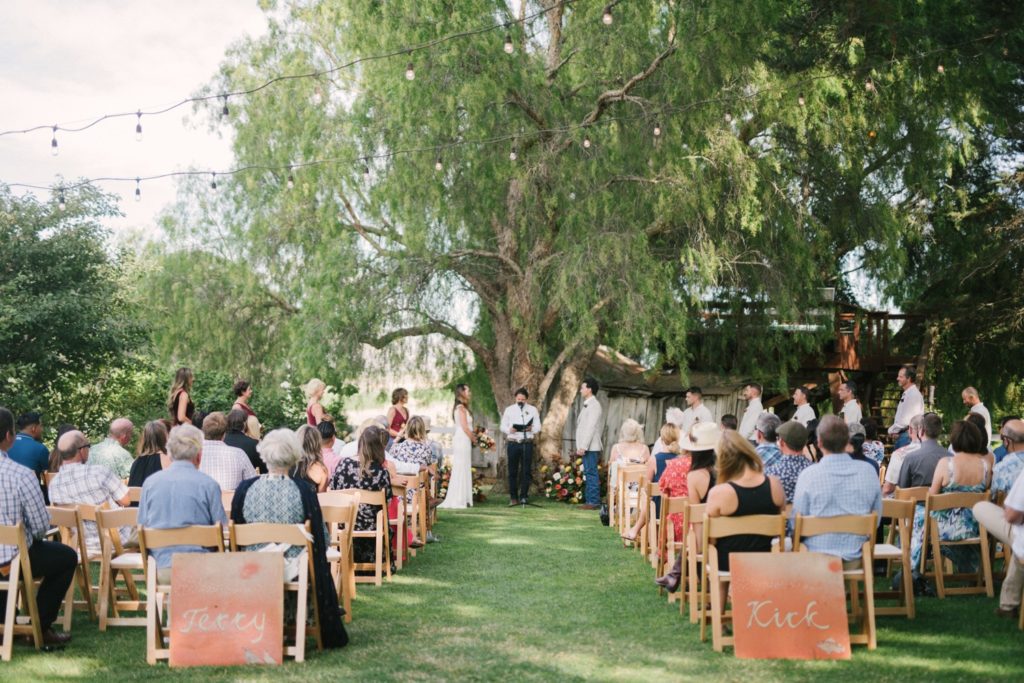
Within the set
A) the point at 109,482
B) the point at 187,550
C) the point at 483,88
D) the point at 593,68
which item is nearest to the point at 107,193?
the point at 483,88

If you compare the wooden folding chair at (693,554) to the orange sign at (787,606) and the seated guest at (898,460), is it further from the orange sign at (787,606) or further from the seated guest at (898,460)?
the seated guest at (898,460)

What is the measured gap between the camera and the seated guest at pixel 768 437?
902cm

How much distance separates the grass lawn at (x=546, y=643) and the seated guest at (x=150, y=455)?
1.34 m

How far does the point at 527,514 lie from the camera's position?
14742mm

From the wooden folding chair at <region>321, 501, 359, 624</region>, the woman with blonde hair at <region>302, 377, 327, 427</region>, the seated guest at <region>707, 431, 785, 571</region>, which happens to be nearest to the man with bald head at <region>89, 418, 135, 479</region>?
the wooden folding chair at <region>321, 501, 359, 624</region>

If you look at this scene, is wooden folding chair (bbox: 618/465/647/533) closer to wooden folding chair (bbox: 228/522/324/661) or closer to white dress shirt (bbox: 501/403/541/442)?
white dress shirt (bbox: 501/403/541/442)

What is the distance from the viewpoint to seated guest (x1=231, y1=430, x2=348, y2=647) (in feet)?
21.2

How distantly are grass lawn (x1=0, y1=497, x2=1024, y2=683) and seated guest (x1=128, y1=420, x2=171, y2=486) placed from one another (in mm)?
1337

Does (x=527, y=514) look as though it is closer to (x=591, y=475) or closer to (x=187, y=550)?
(x=591, y=475)

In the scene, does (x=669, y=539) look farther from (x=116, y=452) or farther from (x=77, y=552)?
(x=116, y=452)

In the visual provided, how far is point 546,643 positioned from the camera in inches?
262

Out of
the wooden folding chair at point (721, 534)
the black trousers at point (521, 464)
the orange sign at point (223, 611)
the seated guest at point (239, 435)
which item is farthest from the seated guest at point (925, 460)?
the black trousers at point (521, 464)

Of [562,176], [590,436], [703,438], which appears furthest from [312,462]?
[562,176]

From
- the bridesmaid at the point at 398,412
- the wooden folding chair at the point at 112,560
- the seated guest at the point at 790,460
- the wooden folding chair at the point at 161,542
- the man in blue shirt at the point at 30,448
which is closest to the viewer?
the wooden folding chair at the point at 161,542
